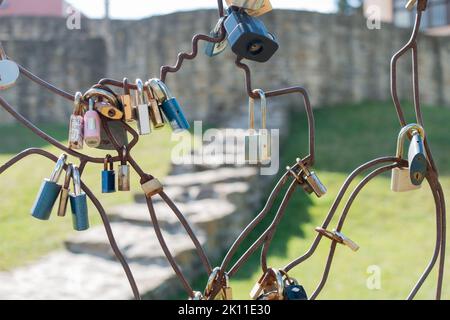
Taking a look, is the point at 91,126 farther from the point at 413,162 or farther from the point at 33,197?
the point at 33,197

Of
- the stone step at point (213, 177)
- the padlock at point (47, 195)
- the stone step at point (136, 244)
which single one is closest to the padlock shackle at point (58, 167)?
the padlock at point (47, 195)

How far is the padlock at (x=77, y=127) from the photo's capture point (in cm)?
98

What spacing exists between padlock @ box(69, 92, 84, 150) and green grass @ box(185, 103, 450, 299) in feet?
10.2

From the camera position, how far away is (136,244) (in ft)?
15.3

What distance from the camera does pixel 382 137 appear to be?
31.0ft

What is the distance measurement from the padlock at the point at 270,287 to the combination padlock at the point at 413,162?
0.27m

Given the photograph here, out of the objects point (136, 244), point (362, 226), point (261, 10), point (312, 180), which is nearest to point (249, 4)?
point (261, 10)

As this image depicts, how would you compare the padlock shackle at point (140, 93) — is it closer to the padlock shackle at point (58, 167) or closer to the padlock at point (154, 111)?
the padlock at point (154, 111)

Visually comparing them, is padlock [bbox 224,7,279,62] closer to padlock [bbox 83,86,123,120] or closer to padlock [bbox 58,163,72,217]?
padlock [bbox 83,86,123,120]

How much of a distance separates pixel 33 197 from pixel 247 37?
5950 millimetres

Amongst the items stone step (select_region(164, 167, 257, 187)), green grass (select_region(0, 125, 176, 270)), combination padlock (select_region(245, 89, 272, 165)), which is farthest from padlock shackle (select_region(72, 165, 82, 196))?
stone step (select_region(164, 167, 257, 187))
